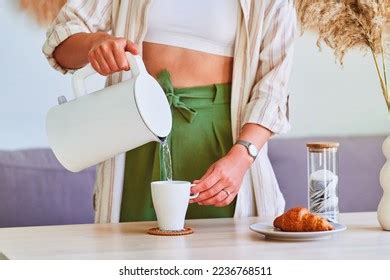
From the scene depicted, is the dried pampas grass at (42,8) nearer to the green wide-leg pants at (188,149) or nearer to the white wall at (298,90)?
the white wall at (298,90)

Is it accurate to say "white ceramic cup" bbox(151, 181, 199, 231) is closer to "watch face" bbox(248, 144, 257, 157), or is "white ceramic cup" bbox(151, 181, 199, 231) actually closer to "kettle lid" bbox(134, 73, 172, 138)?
"kettle lid" bbox(134, 73, 172, 138)

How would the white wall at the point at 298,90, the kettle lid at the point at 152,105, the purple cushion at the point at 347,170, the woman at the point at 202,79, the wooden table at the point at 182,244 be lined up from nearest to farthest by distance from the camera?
the wooden table at the point at 182,244 → the kettle lid at the point at 152,105 → the woman at the point at 202,79 → the white wall at the point at 298,90 → the purple cushion at the point at 347,170

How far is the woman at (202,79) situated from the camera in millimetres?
1543

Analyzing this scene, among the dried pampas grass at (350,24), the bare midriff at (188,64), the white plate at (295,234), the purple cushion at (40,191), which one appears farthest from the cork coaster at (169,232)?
the purple cushion at (40,191)

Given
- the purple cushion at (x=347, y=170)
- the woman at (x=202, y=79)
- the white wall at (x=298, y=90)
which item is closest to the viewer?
the woman at (x=202, y=79)

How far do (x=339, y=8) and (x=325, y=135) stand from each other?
37 cm

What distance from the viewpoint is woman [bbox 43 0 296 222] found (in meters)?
1.54

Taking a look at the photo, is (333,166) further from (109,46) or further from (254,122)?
(109,46)

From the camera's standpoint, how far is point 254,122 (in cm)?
149

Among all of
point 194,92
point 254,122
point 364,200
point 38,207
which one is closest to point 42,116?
point 38,207

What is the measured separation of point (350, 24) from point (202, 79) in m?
0.32

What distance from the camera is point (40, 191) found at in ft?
5.91

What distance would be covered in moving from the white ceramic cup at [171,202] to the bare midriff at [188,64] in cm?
33

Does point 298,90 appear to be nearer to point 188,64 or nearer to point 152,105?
point 188,64
